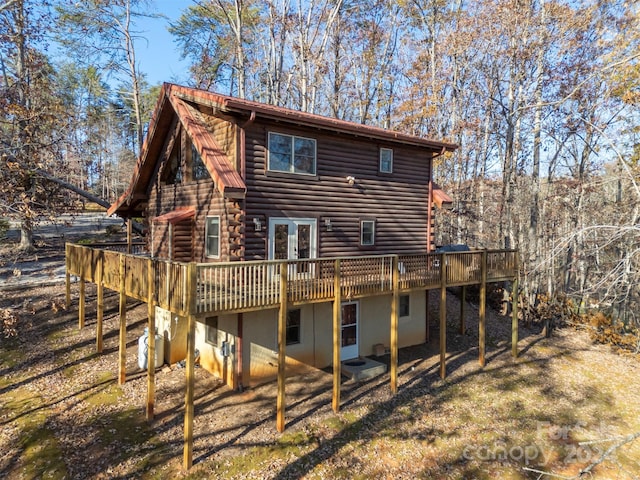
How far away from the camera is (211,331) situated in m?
12.0

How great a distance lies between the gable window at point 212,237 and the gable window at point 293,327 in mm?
2942

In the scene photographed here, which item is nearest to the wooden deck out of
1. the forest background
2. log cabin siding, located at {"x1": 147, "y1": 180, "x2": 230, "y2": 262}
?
log cabin siding, located at {"x1": 147, "y1": 180, "x2": 230, "y2": 262}

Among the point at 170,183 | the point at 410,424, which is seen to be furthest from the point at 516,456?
the point at 170,183

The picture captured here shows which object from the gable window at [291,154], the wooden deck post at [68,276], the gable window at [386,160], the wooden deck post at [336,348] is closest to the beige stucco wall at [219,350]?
the wooden deck post at [336,348]

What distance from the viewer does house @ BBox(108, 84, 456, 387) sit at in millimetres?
10805

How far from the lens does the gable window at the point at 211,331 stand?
38.5ft

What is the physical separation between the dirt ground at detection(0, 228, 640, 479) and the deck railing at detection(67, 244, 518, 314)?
2667 millimetres

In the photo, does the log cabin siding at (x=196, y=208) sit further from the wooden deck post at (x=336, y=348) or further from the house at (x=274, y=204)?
the wooden deck post at (x=336, y=348)

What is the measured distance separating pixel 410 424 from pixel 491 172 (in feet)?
66.1

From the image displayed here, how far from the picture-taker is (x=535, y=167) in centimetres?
1922

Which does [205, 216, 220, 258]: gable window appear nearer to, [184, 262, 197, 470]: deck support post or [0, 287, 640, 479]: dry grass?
[184, 262, 197, 470]: deck support post

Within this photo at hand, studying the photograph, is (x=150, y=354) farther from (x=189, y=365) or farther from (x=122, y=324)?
(x=122, y=324)

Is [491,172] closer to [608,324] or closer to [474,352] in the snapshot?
[608,324]

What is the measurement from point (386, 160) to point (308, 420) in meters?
8.97
